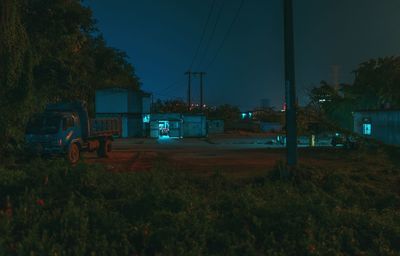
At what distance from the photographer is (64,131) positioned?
2470 centimetres

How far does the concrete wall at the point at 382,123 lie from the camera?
32.5 m

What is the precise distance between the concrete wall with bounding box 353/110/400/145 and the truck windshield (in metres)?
19.8

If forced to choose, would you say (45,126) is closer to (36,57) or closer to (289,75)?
(36,57)

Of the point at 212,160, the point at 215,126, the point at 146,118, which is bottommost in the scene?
the point at 212,160

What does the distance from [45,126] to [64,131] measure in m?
0.91

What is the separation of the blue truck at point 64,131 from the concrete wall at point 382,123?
1809 centimetres

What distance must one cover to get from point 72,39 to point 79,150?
25.6 feet

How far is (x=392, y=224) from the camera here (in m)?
7.42

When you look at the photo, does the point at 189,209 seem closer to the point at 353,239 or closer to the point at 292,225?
the point at 292,225

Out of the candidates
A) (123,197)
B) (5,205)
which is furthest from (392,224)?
(5,205)

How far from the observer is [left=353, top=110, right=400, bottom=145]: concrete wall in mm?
32500

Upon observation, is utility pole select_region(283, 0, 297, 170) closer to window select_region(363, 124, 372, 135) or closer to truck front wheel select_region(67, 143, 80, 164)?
truck front wheel select_region(67, 143, 80, 164)

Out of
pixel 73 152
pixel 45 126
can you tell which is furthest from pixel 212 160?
pixel 45 126

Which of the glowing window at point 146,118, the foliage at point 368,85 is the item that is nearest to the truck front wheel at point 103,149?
the foliage at point 368,85
